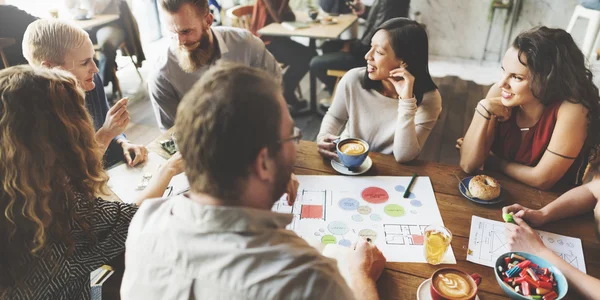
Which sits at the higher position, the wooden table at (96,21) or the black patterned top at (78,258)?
the black patterned top at (78,258)

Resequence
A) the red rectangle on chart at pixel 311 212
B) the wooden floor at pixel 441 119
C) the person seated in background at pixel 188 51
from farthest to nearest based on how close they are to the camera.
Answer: the wooden floor at pixel 441 119
the person seated in background at pixel 188 51
the red rectangle on chart at pixel 311 212

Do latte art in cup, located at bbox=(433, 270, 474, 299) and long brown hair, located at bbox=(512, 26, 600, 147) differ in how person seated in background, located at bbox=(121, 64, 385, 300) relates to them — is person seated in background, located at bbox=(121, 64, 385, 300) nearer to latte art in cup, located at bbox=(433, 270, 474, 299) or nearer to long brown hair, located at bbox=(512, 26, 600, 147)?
latte art in cup, located at bbox=(433, 270, 474, 299)

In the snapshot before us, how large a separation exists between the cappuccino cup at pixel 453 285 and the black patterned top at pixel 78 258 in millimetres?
860

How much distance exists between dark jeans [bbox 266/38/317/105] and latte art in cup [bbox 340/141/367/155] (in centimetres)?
246

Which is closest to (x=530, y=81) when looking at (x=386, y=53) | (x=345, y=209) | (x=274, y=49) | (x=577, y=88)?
(x=577, y=88)

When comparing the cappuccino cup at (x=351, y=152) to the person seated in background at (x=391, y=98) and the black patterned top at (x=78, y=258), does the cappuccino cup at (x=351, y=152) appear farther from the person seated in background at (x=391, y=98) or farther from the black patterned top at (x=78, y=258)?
the black patterned top at (x=78, y=258)

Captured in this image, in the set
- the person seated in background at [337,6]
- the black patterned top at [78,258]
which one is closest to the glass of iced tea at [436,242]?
the black patterned top at [78,258]

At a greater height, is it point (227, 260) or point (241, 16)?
point (227, 260)

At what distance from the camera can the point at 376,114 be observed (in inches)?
74.9

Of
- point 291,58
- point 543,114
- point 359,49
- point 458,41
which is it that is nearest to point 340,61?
point 359,49

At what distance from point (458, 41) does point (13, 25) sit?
15.1ft

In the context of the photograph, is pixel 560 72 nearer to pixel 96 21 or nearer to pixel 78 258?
pixel 78 258

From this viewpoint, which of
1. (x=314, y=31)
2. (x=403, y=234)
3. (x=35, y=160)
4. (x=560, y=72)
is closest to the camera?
(x=35, y=160)

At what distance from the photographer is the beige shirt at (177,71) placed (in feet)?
6.89
